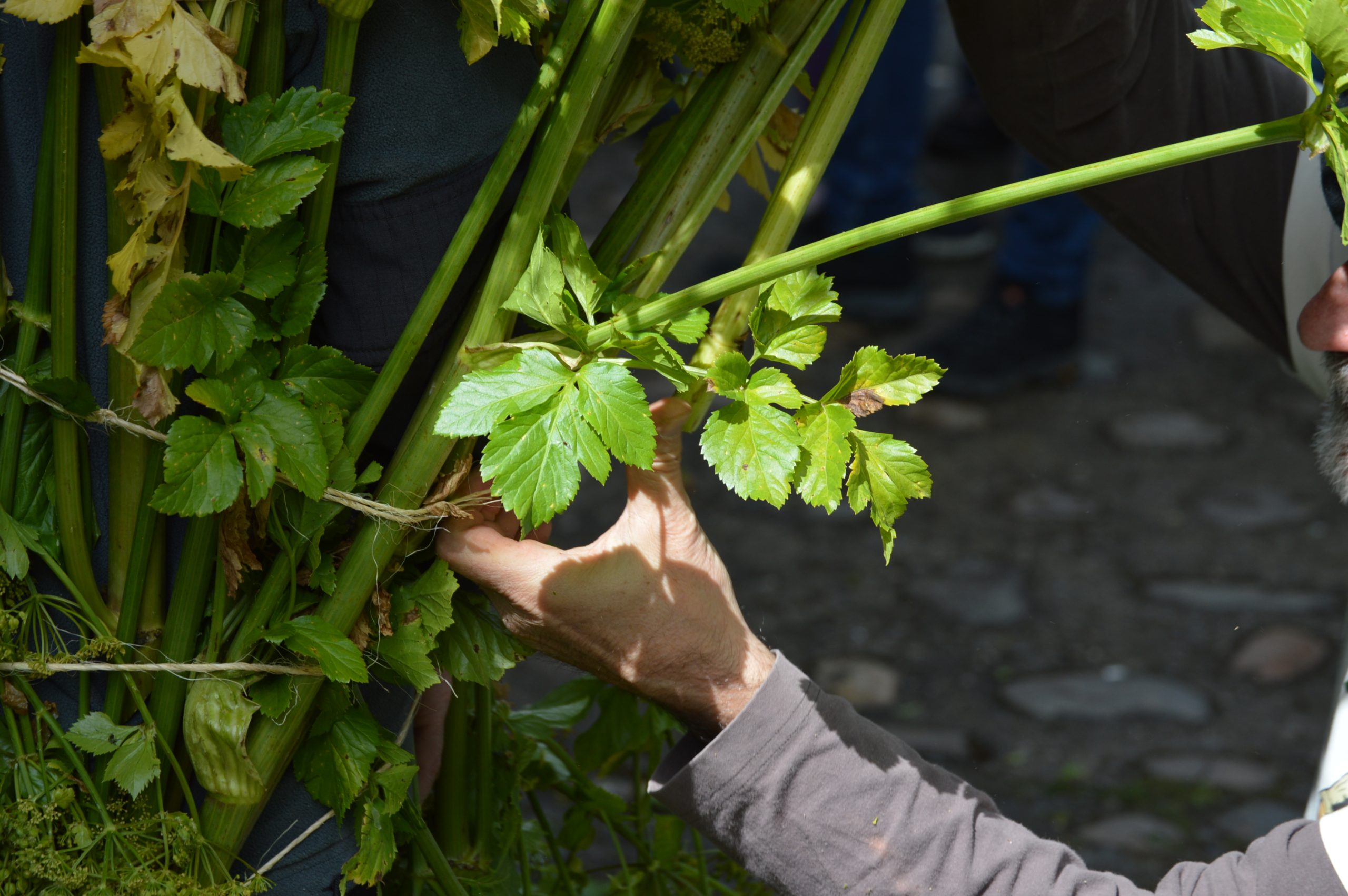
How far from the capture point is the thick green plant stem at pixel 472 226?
2.44ft

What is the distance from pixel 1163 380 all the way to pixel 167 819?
3.27m

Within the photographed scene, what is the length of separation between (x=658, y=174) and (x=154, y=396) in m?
0.37

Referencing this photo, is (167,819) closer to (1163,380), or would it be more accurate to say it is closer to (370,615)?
(370,615)

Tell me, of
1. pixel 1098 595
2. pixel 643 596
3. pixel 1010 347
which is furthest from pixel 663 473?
pixel 1010 347

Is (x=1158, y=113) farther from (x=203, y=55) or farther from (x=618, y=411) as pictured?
(x=203, y=55)

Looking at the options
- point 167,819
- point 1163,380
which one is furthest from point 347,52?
point 1163,380

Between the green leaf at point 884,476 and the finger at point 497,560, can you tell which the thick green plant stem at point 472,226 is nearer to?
the finger at point 497,560

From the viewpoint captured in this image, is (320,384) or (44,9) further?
(320,384)

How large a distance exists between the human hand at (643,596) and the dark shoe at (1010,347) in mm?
2607

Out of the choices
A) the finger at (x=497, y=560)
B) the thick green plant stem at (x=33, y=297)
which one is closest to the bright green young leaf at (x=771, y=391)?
the finger at (x=497, y=560)

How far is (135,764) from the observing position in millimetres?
Answer: 780

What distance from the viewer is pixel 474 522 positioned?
0.87m

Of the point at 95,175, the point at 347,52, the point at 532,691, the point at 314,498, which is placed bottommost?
the point at 532,691

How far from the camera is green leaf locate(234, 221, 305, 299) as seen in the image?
0.72 metres
